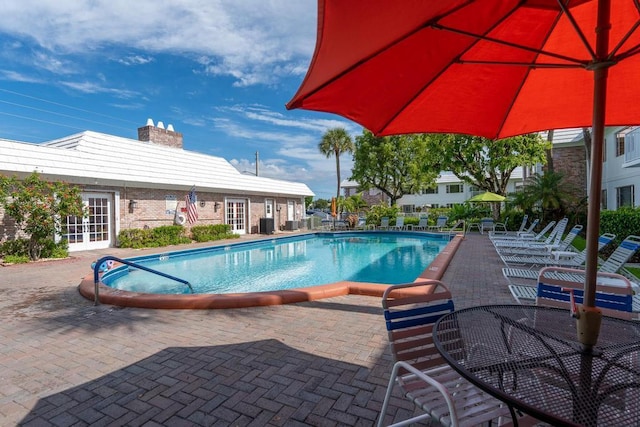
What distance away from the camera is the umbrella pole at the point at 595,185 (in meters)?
1.81

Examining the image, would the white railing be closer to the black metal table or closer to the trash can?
the black metal table

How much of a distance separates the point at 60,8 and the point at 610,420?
1453cm

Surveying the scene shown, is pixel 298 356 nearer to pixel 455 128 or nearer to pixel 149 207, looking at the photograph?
pixel 455 128

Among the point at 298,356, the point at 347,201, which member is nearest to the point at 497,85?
the point at 298,356

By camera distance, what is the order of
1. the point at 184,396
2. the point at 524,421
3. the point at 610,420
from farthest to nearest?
the point at 184,396
the point at 524,421
the point at 610,420

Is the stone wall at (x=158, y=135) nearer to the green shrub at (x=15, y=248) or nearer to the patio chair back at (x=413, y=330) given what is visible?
the green shrub at (x=15, y=248)

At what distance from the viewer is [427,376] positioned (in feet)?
5.61

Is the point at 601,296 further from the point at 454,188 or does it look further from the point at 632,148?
the point at 454,188

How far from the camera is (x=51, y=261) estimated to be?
408 inches

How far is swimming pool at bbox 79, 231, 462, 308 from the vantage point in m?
5.43

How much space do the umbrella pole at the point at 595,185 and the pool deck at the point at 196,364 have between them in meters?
→ 1.38

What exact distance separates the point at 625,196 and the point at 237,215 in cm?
2004

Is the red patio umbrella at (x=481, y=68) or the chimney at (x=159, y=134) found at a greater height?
the chimney at (x=159, y=134)

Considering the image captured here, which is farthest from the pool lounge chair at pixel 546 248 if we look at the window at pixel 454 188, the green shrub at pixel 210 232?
the window at pixel 454 188
